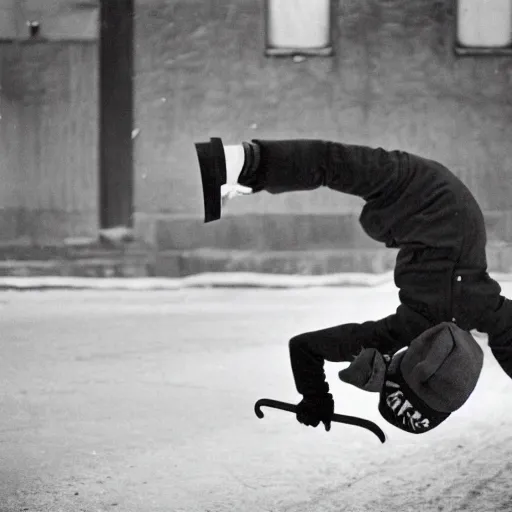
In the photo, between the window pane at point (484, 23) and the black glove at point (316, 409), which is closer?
the black glove at point (316, 409)

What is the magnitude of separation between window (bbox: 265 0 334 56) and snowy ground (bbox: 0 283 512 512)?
12.8 feet

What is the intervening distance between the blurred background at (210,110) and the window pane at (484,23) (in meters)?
0.02

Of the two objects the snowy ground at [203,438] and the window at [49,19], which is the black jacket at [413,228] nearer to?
the snowy ground at [203,438]

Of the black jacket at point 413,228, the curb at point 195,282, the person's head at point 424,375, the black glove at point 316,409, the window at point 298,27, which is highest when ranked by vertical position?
the window at point 298,27

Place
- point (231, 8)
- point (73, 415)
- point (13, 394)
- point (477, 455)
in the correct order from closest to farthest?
1. point (477, 455)
2. point (73, 415)
3. point (13, 394)
4. point (231, 8)

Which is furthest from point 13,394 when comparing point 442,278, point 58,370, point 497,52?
point 497,52

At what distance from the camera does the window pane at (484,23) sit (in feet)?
30.5

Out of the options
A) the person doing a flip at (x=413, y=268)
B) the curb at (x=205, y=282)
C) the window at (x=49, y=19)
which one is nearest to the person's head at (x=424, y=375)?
the person doing a flip at (x=413, y=268)

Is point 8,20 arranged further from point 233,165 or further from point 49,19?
point 233,165

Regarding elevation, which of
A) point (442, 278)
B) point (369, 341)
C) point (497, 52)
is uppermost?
point (497, 52)

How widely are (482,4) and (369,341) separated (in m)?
7.25

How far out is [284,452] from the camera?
144 inches

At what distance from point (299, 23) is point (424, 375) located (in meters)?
6.95

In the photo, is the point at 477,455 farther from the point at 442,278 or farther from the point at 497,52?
the point at 497,52
